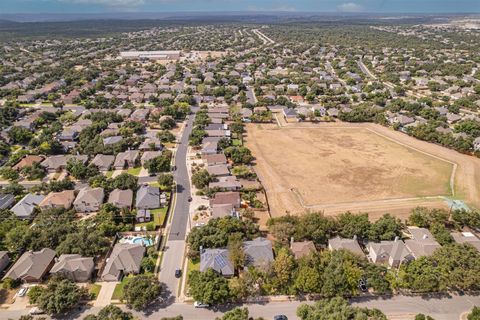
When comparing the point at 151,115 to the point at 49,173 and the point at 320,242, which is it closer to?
the point at 49,173

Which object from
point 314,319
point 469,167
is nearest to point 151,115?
point 314,319

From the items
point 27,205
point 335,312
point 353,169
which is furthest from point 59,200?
point 353,169

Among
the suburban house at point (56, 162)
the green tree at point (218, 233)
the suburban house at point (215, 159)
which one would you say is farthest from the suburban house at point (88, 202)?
the suburban house at point (215, 159)

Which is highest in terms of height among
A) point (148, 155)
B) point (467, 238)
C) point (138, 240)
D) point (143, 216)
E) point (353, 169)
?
point (148, 155)

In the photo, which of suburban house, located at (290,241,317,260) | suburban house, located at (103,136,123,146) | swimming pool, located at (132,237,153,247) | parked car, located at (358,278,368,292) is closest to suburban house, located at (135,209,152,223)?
swimming pool, located at (132,237,153,247)

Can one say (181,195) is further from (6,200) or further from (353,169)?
(353,169)

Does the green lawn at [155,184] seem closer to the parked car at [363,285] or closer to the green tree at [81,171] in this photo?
the green tree at [81,171]

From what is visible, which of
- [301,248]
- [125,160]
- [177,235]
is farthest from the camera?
[125,160]
